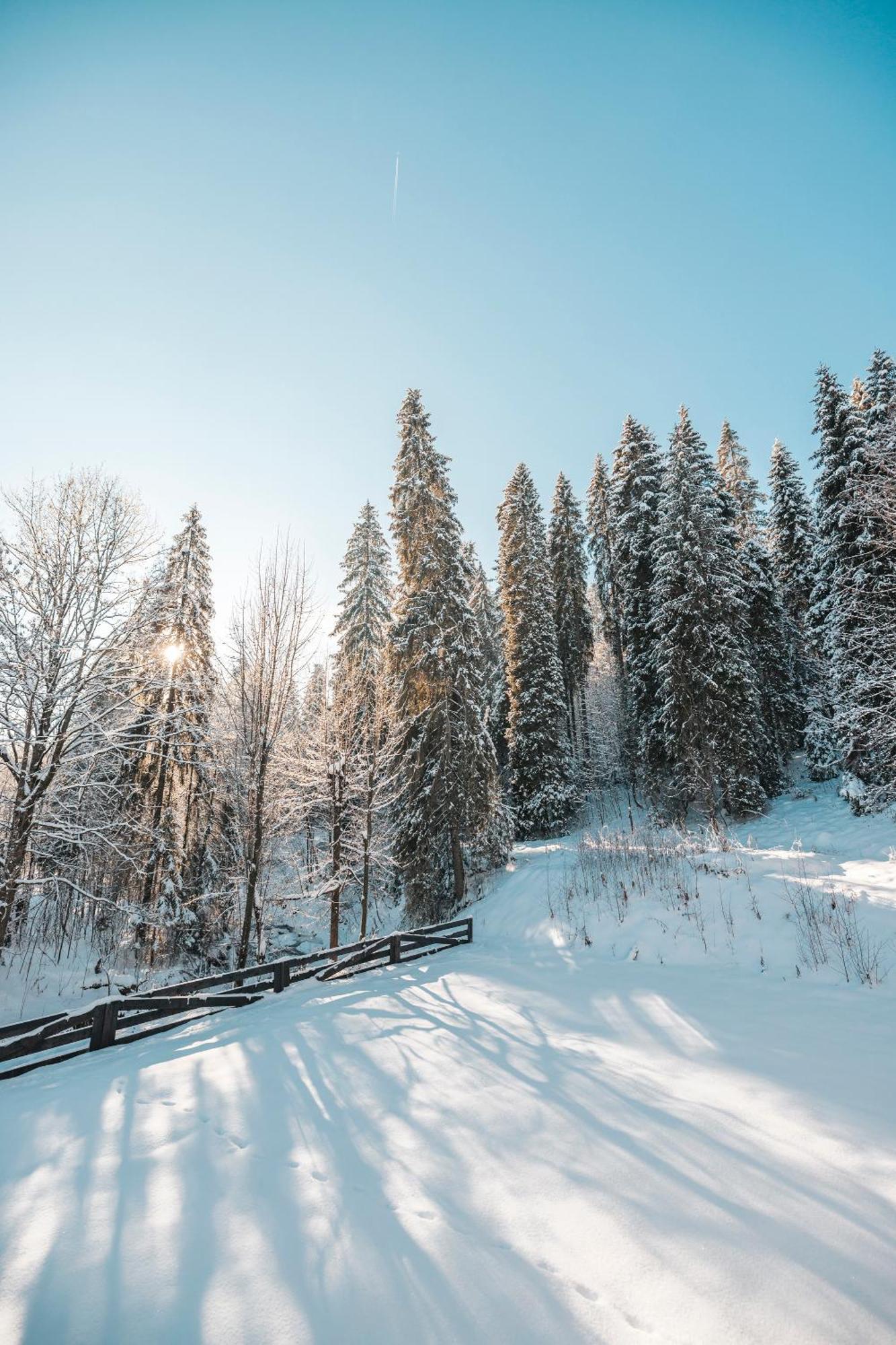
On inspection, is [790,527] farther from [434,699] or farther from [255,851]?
[255,851]

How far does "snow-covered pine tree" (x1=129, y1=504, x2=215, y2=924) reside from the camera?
53.6 feet

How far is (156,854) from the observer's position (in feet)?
54.6

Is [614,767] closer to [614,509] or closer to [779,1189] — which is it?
[614,509]

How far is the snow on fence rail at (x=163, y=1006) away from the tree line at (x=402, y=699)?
2887mm

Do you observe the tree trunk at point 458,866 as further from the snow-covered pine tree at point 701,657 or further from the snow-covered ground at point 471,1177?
the snow-covered ground at point 471,1177

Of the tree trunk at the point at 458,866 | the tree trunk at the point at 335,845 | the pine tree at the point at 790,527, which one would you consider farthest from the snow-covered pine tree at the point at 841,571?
the tree trunk at the point at 335,845

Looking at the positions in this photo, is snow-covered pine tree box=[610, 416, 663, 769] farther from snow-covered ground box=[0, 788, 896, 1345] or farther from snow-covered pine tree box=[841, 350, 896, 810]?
snow-covered ground box=[0, 788, 896, 1345]

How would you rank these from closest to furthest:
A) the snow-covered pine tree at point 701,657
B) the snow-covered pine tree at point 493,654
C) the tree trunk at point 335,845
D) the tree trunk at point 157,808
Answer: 1. the tree trunk at point 335,845
2. the tree trunk at point 157,808
3. the snow-covered pine tree at point 701,657
4. the snow-covered pine tree at point 493,654

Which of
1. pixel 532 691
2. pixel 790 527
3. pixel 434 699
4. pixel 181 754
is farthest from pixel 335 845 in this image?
pixel 790 527

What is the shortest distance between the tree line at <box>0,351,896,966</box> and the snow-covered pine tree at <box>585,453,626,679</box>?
4410mm

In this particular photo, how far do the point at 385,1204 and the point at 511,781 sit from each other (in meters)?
23.0

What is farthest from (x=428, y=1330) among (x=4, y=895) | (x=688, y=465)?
(x=688, y=465)

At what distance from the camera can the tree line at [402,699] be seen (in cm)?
1093

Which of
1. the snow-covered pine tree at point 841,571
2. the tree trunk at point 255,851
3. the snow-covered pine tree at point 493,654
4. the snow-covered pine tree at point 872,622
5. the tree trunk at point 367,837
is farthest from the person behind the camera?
the snow-covered pine tree at point 493,654
